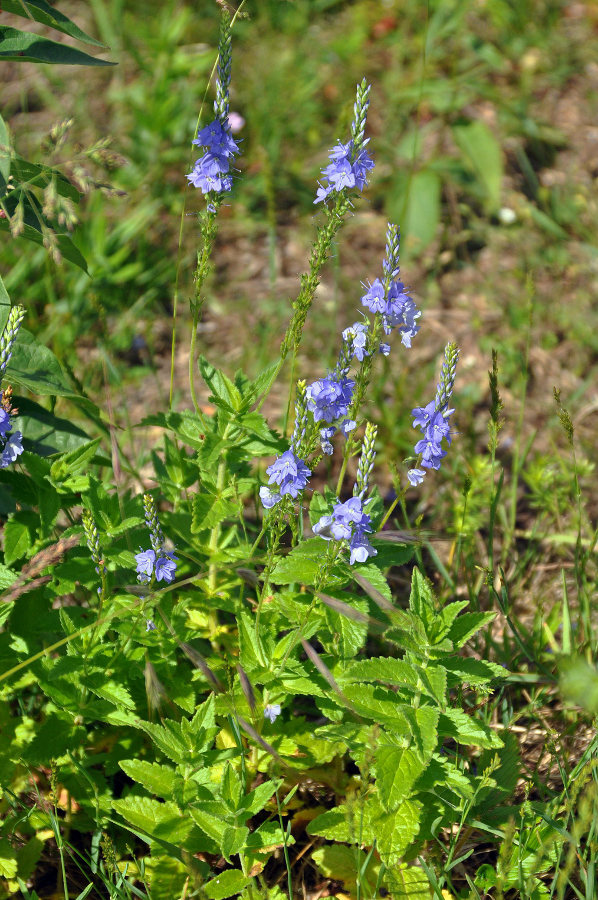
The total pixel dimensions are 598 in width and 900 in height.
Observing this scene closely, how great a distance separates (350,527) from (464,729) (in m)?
0.60

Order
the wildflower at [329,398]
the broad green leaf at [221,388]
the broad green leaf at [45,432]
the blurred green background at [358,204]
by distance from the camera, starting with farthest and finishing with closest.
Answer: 1. the blurred green background at [358,204]
2. the broad green leaf at [45,432]
3. the broad green leaf at [221,388]
4. the wildflower at [329,398]

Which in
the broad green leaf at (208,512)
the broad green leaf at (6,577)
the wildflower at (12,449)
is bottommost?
the broad green leaf at (6,577)

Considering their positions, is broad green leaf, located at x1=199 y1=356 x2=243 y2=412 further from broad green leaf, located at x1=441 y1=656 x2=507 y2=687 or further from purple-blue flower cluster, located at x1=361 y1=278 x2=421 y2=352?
broad green leaf, located at x1=441 y1=656 x2=507 y2=687

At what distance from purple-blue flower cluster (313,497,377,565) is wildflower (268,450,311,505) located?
Result: 0.32ft

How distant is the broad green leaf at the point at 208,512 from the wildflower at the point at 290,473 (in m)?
0.33

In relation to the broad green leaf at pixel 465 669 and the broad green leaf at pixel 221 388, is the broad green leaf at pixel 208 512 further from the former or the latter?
the broad green leaf at pixel 465 669

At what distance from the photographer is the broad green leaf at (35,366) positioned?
7.57 ft

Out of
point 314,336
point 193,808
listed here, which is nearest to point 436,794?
point 193,808

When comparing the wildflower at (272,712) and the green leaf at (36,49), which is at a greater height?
the green leaf at (36,49)

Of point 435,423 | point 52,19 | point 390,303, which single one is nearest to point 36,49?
point 52,19

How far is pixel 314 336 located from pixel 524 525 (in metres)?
1.41

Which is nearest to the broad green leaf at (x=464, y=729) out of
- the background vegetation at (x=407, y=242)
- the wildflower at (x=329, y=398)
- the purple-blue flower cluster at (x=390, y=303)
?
the background vegetation at (x=407, y=242)

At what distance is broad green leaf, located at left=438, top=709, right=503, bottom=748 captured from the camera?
6.39 ft

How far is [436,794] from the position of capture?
6.43 feet
